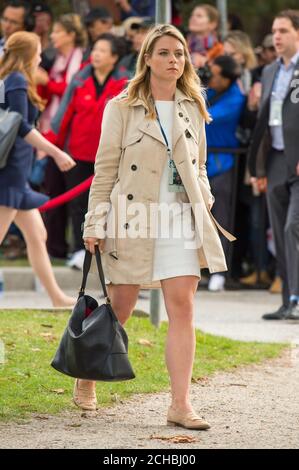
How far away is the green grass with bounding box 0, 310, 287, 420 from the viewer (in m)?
8.12

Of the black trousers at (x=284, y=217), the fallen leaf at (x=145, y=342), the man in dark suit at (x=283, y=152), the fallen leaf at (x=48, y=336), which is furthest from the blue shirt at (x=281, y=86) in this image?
the fallen leaf at (x=48, y=336)

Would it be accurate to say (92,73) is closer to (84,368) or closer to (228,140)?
(228,140)

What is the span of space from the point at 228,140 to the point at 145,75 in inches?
265

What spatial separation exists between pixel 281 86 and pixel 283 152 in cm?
54

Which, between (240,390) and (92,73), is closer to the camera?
(240,390)

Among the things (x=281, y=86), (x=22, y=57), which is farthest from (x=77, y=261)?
(x=22, y=57)

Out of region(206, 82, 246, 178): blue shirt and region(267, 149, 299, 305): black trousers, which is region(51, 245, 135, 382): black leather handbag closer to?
region(267, 149, 299, 305): black trousers

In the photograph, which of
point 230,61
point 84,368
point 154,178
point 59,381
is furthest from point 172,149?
point 230,61

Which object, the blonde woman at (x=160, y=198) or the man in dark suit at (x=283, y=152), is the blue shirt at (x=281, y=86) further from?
the blonde woman at (x=160, y=198)

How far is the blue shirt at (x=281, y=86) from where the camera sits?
12062mm

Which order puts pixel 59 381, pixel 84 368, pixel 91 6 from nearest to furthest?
pixel 84 368, pixel 59 381, pixel 91 6

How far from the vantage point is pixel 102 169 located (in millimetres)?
7594

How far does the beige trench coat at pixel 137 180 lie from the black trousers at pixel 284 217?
171 inches

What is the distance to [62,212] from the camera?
15406mm
